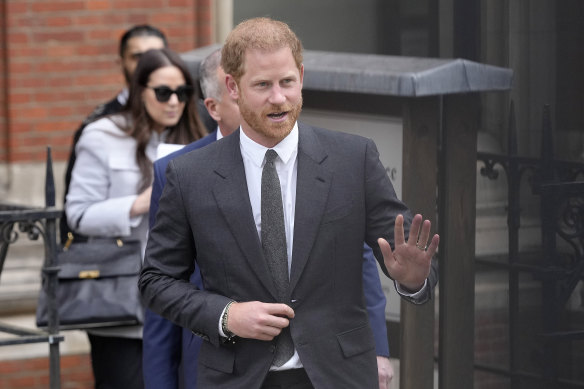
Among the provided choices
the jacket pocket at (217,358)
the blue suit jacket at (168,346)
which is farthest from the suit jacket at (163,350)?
the jacket pocket at (217,358)

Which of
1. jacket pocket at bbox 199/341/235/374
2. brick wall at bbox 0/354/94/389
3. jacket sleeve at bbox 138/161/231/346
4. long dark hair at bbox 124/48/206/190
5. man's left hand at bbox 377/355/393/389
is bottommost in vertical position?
brick wall at bbox 0/354/94/389

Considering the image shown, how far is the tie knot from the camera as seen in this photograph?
3.28 m

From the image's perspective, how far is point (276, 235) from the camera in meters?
3.25

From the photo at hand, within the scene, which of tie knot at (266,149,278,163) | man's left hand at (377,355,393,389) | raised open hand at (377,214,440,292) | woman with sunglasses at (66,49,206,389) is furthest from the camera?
woman with sunglasses at (66,49,206,389)

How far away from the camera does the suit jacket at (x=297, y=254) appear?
10.6ft

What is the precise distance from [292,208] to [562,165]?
1.03 meters

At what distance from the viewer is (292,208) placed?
327 cm

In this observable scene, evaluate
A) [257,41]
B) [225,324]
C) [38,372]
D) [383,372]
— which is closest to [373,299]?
[383,372]

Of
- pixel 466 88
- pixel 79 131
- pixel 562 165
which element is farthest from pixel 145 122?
pixel 562 165

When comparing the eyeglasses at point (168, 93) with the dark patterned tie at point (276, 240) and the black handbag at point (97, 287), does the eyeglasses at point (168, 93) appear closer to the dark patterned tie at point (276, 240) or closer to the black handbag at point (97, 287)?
the black handbag at point (97, 287)

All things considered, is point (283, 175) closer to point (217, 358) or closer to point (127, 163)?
point (217, 358)

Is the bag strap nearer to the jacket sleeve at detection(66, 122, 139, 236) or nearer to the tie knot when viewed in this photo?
the jacket sleeve at detection(66, 122, 139, 236)

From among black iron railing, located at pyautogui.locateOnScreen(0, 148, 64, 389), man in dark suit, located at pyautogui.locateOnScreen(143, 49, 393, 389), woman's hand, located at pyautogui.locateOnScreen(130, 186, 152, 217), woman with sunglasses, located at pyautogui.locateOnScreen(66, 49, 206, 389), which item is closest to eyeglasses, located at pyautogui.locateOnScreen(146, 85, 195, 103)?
woman with sunglasses, located at pyautogui.locateOnScreen(66, 49, 206, 389)

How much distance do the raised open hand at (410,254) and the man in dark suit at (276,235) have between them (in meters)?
0.03
